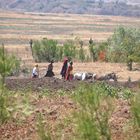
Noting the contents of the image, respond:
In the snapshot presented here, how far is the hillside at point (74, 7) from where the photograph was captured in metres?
164

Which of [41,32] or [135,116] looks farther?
[41,32]

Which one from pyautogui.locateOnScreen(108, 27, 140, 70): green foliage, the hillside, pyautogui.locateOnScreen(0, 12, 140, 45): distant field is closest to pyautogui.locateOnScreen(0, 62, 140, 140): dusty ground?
pyautogui.locateOnScreen(108, 27, 140, 70): green foliage

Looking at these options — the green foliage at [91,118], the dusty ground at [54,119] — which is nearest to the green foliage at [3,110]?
the dusty ground at [54,119]

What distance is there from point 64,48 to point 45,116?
31296mm

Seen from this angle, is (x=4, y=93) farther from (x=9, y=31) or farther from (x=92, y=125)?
(x=9, y=31)

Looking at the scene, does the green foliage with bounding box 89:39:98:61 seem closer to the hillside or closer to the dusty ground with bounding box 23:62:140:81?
the dusty ground with bounding box 23:62:140:81

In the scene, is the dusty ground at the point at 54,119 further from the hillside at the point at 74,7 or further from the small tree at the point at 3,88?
the hillside at the point at 74,7

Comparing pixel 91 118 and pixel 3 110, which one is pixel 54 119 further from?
pixel 91 118

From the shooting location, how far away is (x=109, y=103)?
311 inches

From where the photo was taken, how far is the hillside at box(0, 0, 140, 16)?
163625mm

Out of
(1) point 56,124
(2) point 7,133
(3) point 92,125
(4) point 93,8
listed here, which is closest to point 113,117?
(1) point 56,124

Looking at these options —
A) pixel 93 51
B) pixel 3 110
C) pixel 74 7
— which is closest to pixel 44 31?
pixel 93 51

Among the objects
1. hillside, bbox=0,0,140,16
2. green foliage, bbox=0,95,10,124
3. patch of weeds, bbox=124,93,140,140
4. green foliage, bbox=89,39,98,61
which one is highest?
patch of weeds, bbox=124,93,140,140

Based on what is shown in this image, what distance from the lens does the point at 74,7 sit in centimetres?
17188
